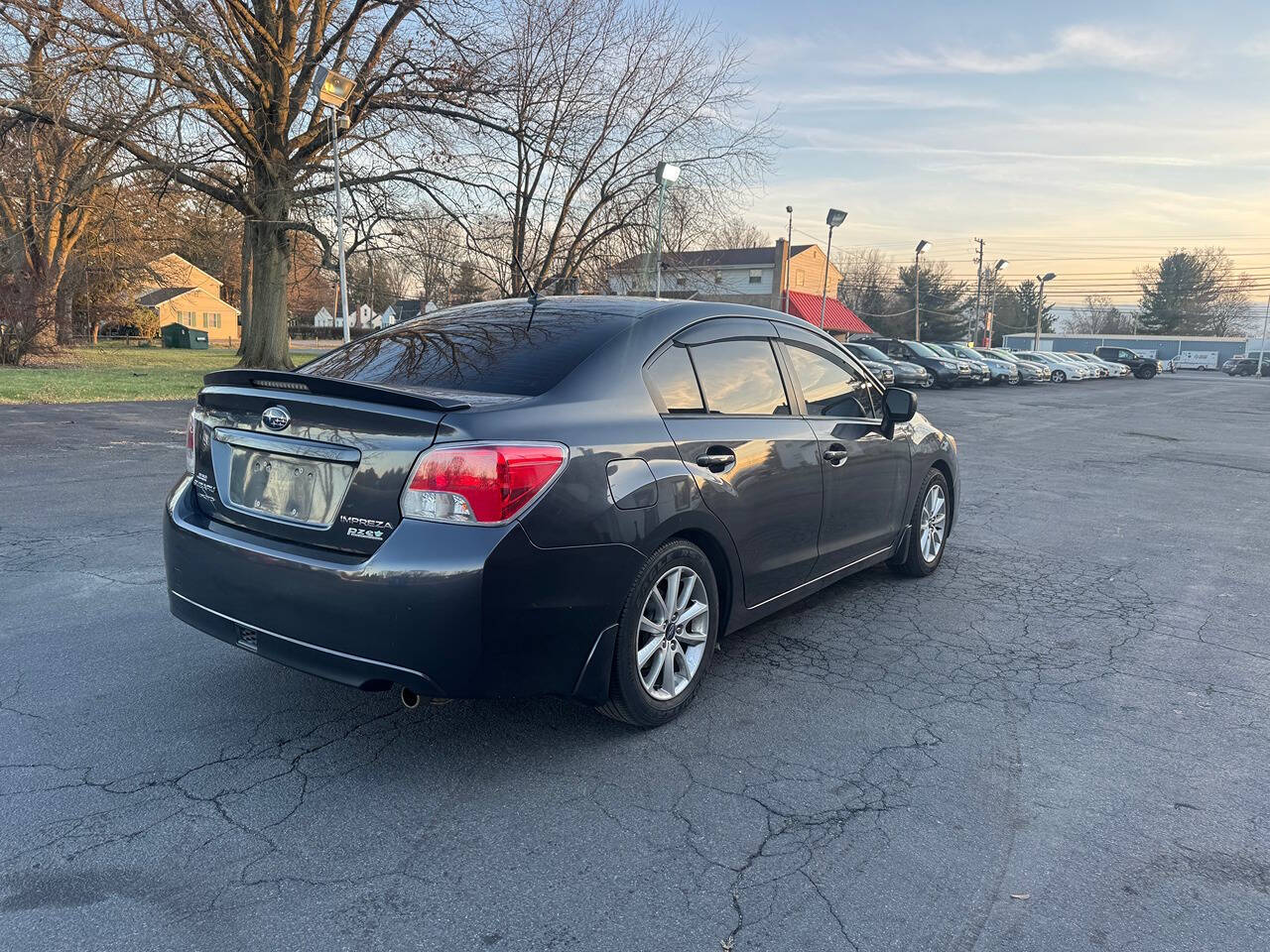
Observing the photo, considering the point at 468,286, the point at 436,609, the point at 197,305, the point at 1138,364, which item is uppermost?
the point at 197,305

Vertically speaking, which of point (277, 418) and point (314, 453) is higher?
point (277, 418)

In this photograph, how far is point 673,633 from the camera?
3.52 metres

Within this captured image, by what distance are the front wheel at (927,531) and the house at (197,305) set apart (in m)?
74.5

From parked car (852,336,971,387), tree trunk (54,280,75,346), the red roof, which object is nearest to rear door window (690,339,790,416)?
tree trunk (54,280,75,346)

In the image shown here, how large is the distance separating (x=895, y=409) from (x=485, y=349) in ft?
8.38

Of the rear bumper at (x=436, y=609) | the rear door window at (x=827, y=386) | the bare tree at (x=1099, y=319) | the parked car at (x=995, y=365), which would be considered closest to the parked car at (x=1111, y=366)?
the parked car at (x=995, y=365)

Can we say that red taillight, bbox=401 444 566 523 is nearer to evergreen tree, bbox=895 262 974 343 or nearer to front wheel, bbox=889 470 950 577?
front wheel, bbox=889 470 950 577

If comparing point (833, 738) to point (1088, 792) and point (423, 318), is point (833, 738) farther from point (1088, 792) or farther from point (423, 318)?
point (423, 318)

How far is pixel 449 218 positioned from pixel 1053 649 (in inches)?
795

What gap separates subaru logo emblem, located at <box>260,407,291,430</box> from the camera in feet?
10.2

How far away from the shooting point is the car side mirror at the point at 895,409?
5.09m

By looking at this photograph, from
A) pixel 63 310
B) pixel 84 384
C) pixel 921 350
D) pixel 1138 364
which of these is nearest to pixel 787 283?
pixel 921 350

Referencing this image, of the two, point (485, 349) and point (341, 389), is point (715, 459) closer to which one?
point (485, 349)

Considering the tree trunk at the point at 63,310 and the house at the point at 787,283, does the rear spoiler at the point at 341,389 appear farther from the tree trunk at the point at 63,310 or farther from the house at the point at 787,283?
the house at the point at 787,283
